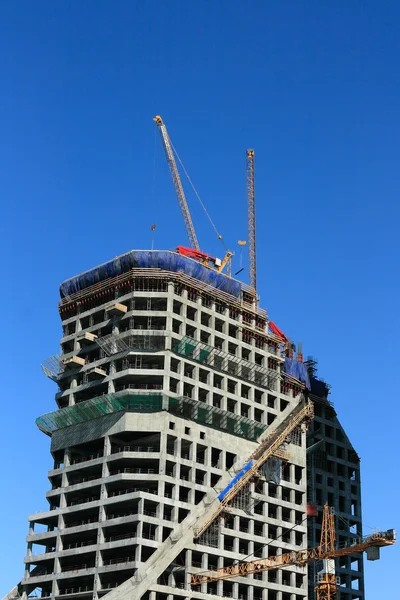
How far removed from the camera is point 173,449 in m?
144

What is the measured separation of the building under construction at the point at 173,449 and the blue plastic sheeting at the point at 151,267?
0.26 m

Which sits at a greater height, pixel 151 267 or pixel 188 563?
pixel 151 267

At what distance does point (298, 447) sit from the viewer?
166 m

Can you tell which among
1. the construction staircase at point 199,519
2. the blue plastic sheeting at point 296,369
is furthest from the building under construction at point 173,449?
the blue plastic sheeting at point 296,369

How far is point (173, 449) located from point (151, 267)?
32.5 metres

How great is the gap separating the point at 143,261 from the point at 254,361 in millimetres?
28298

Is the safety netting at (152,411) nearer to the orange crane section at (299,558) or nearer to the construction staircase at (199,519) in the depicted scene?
the construction staircase at (199,519)

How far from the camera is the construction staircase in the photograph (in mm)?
127250

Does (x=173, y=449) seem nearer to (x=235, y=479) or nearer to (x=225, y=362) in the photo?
(x=235, y=479)

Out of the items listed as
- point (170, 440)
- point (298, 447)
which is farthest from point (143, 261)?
point (298, 447)

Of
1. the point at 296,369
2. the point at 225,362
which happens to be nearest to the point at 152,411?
the point at 225,362

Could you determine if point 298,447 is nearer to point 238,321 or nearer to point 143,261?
point 238,321

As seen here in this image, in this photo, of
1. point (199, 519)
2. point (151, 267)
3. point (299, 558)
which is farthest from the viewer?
point (151, 267)

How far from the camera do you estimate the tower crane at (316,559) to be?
420 ft
